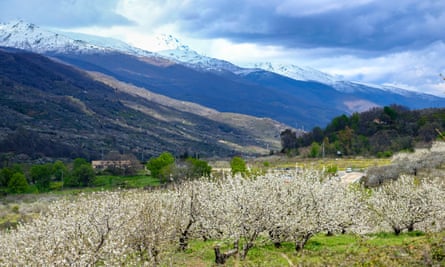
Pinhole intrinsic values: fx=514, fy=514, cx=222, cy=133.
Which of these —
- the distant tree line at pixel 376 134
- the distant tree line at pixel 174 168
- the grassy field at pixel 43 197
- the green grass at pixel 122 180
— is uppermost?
the distant tree line at pixel 376 134

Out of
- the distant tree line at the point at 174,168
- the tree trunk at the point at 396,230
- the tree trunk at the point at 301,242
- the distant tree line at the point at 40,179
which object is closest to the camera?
the tree trunk at the point at 301,242

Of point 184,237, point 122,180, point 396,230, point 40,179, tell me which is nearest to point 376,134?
point 122,180

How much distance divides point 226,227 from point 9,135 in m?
146

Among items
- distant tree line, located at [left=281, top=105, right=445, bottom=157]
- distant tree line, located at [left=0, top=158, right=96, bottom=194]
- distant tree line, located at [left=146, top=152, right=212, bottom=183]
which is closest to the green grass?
distant tree line, located at [left=146, top=152, right=212, bottom=183]

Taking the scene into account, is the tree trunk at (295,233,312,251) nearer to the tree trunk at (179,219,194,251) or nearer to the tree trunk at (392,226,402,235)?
the tree trunk at (179,219,194,251)

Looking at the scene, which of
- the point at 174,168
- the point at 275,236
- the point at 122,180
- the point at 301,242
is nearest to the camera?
the point at 275,236

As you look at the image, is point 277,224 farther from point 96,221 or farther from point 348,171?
point 348,171

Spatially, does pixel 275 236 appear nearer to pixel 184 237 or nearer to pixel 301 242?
pixel 301 242

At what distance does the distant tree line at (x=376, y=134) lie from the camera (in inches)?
4277

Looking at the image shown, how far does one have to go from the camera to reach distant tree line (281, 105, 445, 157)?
109 meters

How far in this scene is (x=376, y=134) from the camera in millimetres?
118812

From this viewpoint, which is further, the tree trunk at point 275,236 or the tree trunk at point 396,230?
the tree trunk at point 396,230

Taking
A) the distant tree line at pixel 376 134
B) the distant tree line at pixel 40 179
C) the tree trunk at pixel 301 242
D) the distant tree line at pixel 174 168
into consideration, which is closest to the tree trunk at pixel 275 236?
the tree trunk at pixel 301 242

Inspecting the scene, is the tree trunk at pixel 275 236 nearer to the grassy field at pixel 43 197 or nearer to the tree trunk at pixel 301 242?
the tree trunk at pixel 301 242
